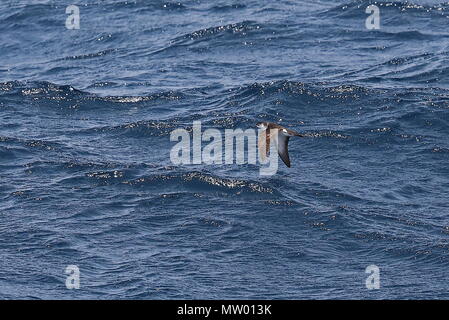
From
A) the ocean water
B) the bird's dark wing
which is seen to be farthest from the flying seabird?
the ocean water

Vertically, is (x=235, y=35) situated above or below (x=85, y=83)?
above

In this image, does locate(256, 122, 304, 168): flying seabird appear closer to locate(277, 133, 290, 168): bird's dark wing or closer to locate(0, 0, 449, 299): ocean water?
locate(277, 133, 290, 168): bird's dark wing

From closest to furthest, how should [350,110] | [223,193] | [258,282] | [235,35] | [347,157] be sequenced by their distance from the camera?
1. [258,282]
2. [223,193]
3. [347,157]
4. [350,110]
5. [235,35]

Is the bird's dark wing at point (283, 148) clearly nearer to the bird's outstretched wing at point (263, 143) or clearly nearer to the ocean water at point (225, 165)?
the bird's outstretched wing at point (263, 143)

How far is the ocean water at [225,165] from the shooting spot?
20281 millimetres

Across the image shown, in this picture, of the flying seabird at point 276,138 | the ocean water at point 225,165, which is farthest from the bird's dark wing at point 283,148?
the ocean water at point 225,165

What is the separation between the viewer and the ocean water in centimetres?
2028

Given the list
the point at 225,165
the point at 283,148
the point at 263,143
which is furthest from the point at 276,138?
the point at 225,165

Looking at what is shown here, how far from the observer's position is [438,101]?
90.0 ft

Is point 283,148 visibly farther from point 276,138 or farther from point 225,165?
point 225,165
